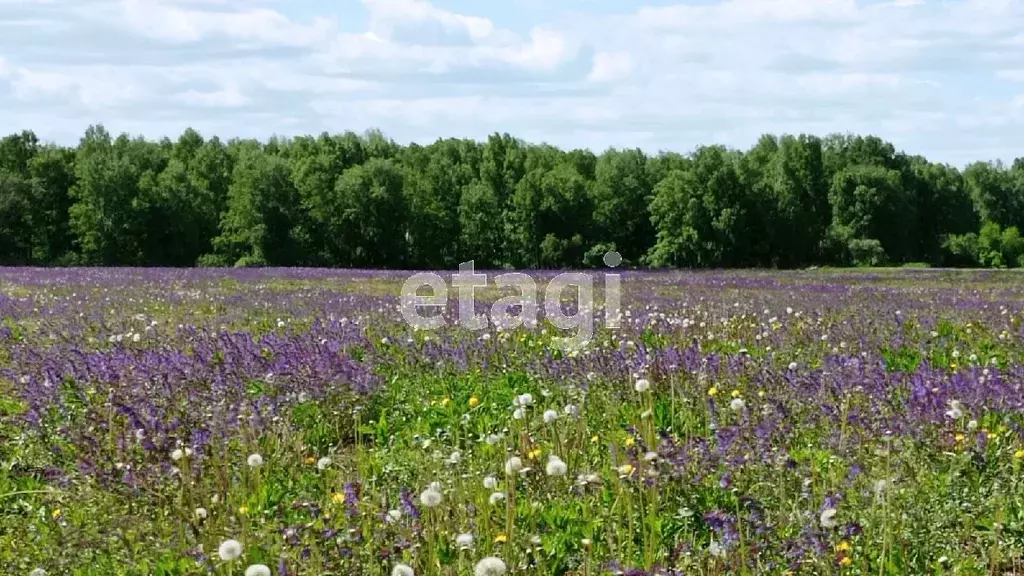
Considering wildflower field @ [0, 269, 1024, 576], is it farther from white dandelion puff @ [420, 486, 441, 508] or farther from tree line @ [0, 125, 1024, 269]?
tree line @ [0, 125, 1024, 269]

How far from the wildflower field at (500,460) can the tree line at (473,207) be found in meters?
55.1

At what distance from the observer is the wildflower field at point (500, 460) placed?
451cm

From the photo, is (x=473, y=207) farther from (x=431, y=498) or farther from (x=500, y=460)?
(x=431, y=498)

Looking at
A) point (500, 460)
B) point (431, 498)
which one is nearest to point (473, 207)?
point (500, 460)

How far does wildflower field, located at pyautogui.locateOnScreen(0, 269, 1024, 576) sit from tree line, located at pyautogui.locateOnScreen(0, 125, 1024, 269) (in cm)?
5512

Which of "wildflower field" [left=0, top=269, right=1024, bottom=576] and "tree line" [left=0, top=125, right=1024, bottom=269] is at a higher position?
"tree line" [left=0, top=125, right=1024, bottom=269]

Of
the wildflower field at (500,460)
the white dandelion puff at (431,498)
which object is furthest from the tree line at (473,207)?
the white dandelion puff at (431,498)

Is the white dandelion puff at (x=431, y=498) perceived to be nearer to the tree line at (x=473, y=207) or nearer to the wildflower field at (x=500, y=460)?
the wildflower field at (x=500, y=460)

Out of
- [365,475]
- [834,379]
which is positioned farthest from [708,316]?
[365,475]

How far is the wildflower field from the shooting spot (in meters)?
4.51

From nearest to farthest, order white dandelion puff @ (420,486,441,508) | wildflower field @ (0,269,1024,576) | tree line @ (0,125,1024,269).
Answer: white dandelion puff @ (420,486,441,508) → wildflower field @ (0,269,1024,576) → tree line @ (0,125,1024,269)

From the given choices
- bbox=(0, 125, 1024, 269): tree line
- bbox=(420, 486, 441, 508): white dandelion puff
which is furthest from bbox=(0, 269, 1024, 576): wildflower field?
bbox=(0, 125, 1024, 269): tree line

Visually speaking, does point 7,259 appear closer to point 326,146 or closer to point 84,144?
point 84,144

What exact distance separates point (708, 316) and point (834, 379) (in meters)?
6.70
